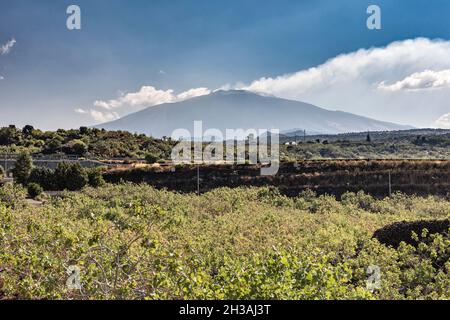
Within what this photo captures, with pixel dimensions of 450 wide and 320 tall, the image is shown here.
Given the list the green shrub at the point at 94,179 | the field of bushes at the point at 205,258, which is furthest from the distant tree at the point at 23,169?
the field of bushes at the point at 205,258

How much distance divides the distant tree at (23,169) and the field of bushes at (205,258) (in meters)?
11.9

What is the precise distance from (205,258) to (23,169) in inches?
1033

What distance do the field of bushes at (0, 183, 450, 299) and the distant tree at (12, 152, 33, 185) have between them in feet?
39.1

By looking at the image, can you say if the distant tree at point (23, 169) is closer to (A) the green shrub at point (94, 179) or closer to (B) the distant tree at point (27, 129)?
(A) the green shrub at point (94, 179)

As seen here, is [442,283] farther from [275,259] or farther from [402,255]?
[275,259]

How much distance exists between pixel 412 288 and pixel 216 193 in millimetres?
19014

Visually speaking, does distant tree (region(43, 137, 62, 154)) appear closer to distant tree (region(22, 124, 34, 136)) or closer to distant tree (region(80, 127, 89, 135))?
distant tree (region(80, 127, 89, 135))

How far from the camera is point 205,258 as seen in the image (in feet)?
28.4

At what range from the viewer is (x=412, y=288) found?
24.4 feet

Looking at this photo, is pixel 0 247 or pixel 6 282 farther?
pixel 0 247

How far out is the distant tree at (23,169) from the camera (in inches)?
1184

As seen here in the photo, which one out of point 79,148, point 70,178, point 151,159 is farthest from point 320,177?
point 79,148

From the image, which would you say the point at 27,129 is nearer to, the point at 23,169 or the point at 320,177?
the point at 23,169
